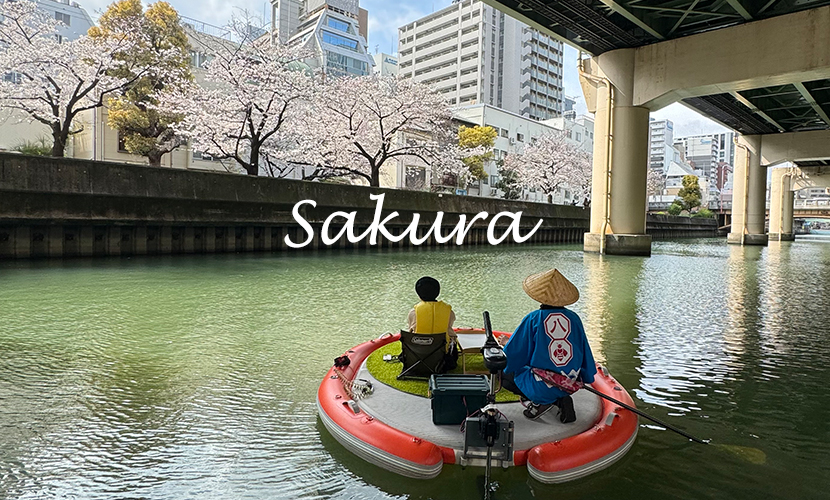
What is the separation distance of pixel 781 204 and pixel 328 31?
187ft

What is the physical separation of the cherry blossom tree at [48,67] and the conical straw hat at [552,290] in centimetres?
2578

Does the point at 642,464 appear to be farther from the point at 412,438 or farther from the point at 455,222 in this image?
the point at 455,222

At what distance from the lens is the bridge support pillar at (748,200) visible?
4391 cm

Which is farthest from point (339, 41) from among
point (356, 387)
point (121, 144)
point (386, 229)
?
point (356, 387)

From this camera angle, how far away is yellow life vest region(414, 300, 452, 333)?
16.0 ft

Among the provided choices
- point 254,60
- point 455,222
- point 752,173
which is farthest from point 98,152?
point 752,173

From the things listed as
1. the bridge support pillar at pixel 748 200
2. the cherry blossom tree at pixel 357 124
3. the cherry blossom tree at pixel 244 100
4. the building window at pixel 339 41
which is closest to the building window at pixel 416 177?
the cherry blossom tree at pixel 357 124

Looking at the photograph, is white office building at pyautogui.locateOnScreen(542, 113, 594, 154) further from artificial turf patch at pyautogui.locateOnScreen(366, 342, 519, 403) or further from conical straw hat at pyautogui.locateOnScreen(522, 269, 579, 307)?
conical straw hat at pyautogui.locateOnScreen(522, 269, 579, 307)

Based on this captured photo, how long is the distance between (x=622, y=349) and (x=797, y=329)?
153 inches

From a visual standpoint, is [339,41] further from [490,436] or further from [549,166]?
[490,436]

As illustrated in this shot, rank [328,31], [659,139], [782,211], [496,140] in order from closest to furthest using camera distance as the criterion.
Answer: [782,211], [328,31], [496,140], [659,139]

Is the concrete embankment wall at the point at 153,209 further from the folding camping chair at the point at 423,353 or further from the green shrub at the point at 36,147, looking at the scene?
the folding camping chair at the point at 423,353

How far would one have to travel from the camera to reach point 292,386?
5500 mm

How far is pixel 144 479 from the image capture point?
3518 millimetres
